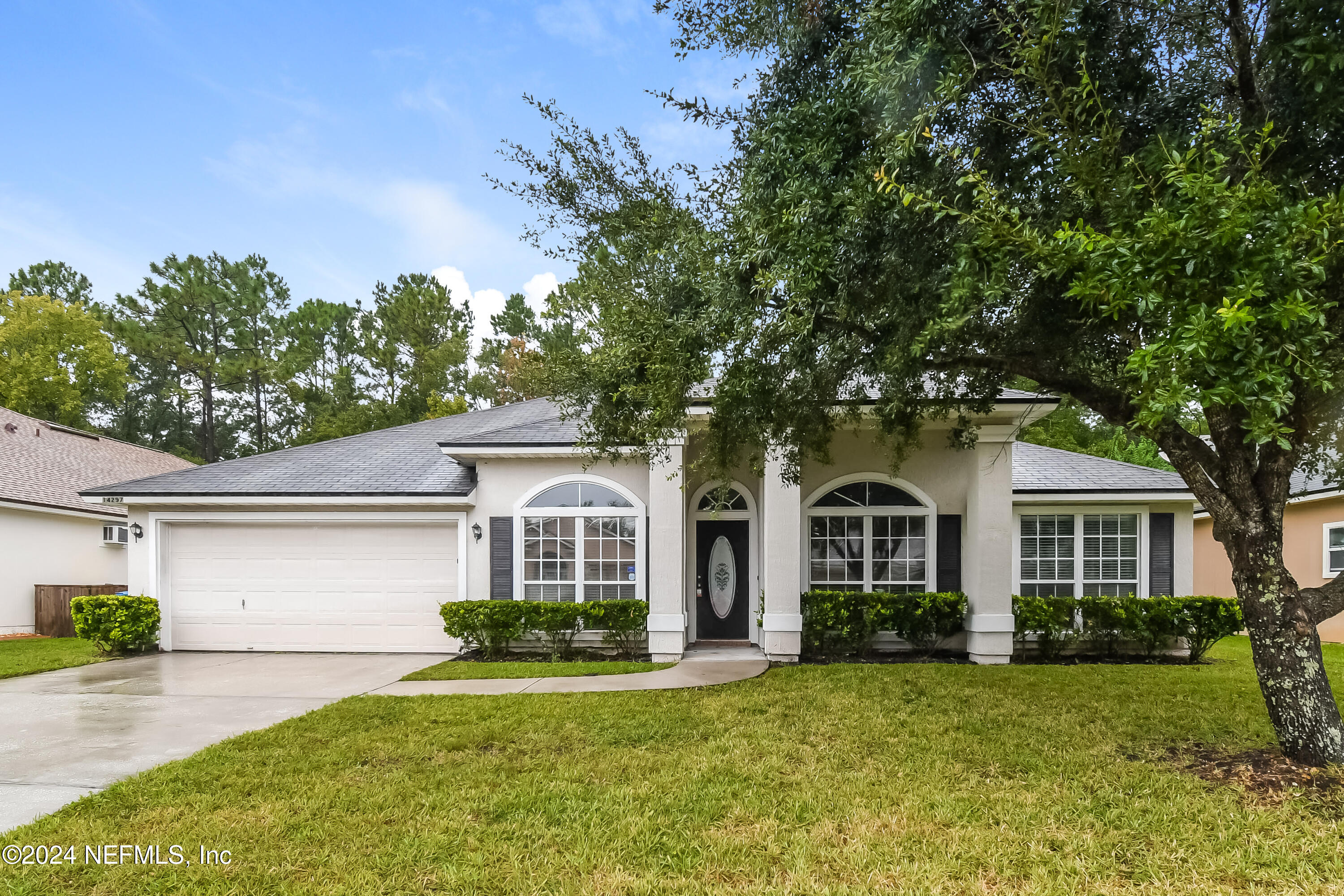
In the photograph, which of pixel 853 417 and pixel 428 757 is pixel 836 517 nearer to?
pixel 853 417

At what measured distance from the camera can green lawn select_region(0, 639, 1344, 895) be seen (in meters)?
3.61

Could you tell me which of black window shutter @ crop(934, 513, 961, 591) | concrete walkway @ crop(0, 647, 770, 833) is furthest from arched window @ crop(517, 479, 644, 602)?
black window shutter @ crop(934, 513, 961, 591)

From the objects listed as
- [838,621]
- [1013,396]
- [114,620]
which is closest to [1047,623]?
[838,621]

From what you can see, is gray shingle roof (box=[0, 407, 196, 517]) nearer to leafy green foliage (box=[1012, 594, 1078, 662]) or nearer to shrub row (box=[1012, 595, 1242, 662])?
leafy green foliage (box=[1012, 594, 1078, 662])

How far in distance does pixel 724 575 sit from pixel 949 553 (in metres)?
3.51

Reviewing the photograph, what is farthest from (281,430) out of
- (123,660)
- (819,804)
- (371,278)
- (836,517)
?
(819,804)

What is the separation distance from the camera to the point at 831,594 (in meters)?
10.3

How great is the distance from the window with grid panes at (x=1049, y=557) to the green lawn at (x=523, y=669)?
6009 millimetres

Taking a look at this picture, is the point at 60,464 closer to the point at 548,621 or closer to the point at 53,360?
the point at 53,360

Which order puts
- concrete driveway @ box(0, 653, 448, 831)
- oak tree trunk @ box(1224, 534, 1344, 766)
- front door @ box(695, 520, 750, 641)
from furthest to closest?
1. front door @ box(695, 520, 750, 641)
2. concrete driveway @ box(0, 653, 448, 831)
3. oak tree trunk @ box(1224, 534, 1344, 766)

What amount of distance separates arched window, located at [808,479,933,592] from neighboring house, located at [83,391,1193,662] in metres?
0.03

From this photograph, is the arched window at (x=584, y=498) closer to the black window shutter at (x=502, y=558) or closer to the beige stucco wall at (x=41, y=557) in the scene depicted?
the black window shutter at (x=502, y=558)

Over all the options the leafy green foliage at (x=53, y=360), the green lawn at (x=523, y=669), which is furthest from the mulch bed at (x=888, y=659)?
the leafy green foliage at (x=53, y=360)

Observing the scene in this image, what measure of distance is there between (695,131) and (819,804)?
19.2 feet
